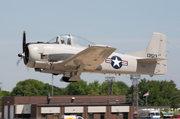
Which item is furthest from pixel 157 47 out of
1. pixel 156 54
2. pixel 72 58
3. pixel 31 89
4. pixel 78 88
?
pixel 31 89

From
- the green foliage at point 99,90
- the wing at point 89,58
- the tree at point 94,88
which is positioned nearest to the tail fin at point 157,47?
the wing at point 89,58

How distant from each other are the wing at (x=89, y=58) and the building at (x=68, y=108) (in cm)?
2626

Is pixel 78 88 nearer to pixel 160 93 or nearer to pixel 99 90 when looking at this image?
pixel 99 90

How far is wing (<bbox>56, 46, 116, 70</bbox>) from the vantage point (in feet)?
57.1

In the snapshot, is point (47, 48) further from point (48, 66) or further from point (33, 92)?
point (33, 92)

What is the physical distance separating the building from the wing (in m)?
26.3

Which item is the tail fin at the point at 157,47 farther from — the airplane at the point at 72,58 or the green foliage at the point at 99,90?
the green foliage at the point at 99,90

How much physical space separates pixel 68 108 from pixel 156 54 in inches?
958

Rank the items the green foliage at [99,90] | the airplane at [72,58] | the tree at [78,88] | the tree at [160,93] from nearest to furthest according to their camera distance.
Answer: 1. the airplane at [72,58]
2. the tree at [160,93]
3. the green foliage at [99,90]
4. the tree at [78,88]

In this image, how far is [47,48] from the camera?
61.8 ft

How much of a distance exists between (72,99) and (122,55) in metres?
30.2

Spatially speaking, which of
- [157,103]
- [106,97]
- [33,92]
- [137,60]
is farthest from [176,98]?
[137,60]

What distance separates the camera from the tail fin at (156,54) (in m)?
22.3

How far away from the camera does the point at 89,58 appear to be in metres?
18.5
